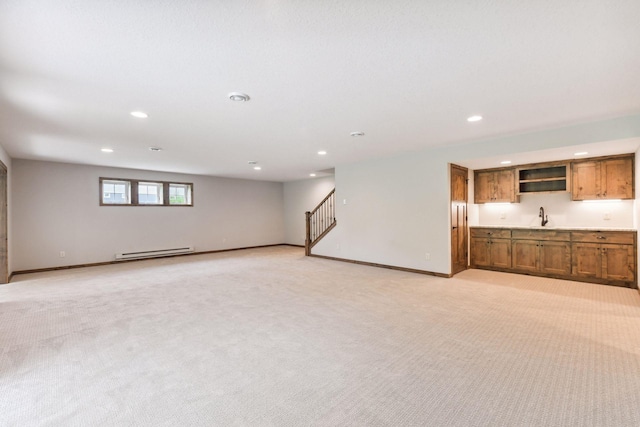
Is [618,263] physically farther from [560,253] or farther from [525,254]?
[525,254]

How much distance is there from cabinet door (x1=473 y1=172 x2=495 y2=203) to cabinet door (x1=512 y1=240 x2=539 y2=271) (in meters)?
1.04

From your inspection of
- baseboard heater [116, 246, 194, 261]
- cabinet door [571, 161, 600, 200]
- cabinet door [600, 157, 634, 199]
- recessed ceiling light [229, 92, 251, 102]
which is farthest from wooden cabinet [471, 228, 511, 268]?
baseboard heater [116, 246, 194, 261]

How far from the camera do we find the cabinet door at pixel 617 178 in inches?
186

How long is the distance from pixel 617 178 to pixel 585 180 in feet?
1.28

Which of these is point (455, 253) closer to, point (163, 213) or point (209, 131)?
point (209, 131)

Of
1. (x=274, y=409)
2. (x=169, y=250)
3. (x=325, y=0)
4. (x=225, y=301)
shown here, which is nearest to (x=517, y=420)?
(x=274, y=409)

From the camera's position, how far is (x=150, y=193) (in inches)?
323

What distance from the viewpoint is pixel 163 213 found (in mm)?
8336

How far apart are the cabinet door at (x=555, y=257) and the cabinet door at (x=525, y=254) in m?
0.10

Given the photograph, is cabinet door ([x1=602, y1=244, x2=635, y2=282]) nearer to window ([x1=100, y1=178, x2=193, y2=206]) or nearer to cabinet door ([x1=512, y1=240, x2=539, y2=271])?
cabinet door ([x1=512, y1=240, x2=539, y2=271])

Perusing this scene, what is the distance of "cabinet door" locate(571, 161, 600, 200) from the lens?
500cm

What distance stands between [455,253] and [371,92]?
3925 mm

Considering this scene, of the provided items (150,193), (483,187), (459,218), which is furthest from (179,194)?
(483,187)

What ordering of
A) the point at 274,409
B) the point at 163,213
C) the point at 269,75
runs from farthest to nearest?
the point at 163,213, the point at 269,75, the point at 274,409
